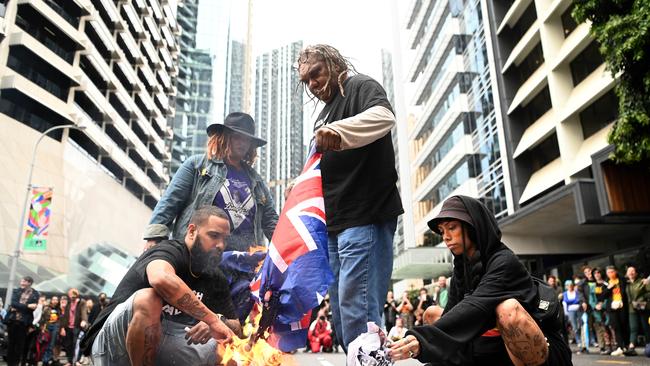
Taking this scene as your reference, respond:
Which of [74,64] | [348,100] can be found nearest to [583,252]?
[348,100]

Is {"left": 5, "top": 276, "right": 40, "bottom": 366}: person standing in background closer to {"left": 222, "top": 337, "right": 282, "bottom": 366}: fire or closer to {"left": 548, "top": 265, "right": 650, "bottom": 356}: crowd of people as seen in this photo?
{"left": 222, "top": 337, "right": 282, "bottom": 366}: fire

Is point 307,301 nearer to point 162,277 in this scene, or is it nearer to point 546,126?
point 162,277

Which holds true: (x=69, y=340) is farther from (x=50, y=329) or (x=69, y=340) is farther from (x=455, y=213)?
(x=455, y=213)

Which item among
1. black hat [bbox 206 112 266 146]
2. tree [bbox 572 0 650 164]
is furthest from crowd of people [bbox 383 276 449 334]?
black hat [bbox 206 112 266 146]

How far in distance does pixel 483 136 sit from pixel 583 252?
849 centimetres

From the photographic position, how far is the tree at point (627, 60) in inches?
380

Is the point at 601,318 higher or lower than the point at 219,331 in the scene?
lower

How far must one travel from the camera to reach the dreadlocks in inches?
108

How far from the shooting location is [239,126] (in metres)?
3.36

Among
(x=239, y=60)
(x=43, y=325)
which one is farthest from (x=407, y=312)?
(x=239, y=60)

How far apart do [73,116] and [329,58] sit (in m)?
30.9

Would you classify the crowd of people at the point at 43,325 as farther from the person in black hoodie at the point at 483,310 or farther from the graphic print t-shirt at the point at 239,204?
the person in black hoodie at the point at 483,310

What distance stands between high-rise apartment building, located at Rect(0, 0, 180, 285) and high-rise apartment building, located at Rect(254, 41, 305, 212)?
47.4ft

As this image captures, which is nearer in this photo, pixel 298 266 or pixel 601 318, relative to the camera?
pixel 298 266
